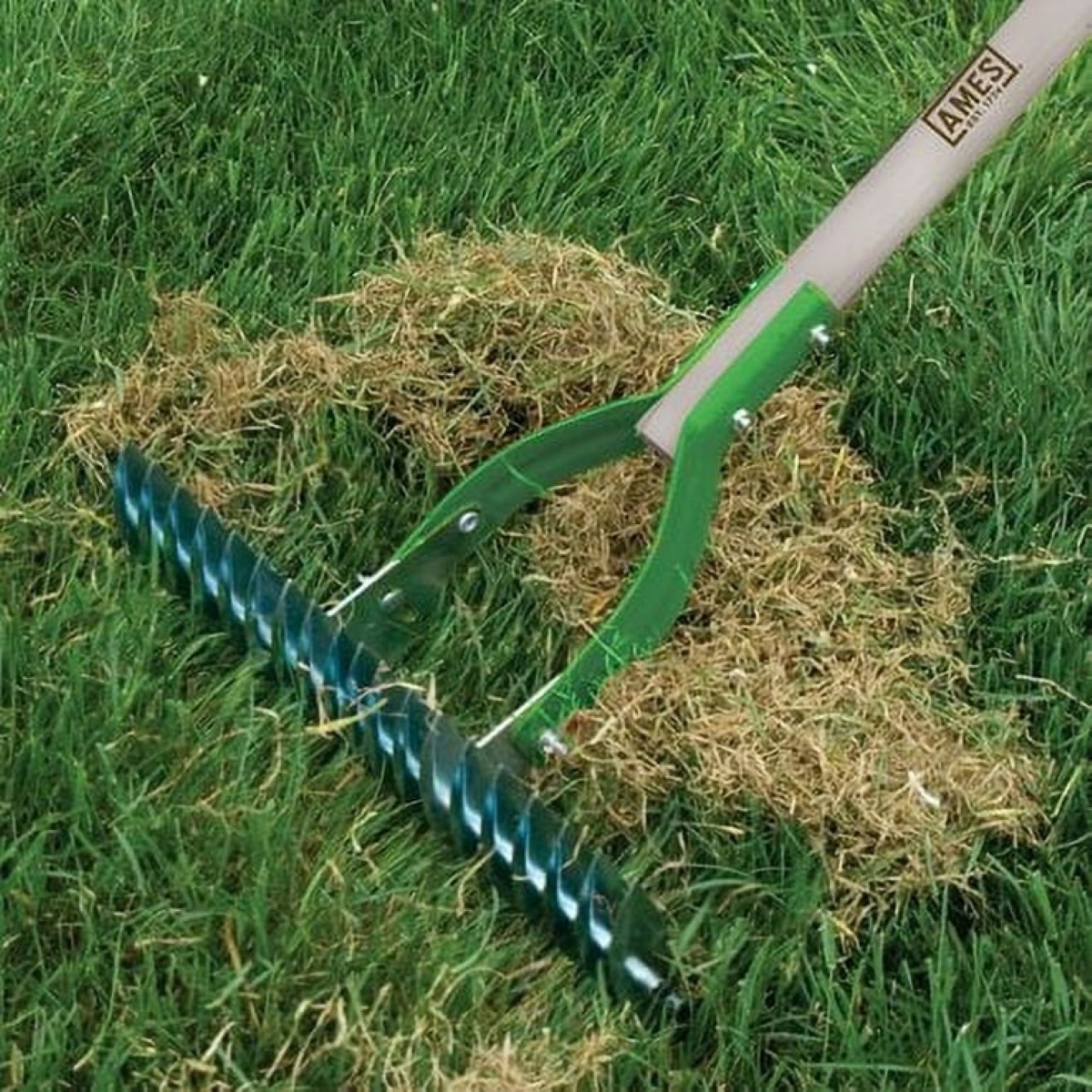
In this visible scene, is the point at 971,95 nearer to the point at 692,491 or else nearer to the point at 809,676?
the point at 692,491

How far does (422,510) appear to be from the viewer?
236cm

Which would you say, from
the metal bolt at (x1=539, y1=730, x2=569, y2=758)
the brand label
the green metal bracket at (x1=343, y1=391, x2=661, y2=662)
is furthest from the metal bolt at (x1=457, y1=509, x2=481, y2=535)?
the brand label

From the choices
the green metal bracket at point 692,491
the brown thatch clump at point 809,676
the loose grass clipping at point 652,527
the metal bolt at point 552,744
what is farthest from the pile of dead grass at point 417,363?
the metal bolt at point 552,744

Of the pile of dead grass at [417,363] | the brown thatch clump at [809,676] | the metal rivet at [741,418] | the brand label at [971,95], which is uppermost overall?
the brand label at [971,95]

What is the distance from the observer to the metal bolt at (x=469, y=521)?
7.14ft

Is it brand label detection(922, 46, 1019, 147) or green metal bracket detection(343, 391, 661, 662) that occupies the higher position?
brand label detection(922, 46, 1019, 147)

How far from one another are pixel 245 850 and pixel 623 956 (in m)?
0.37

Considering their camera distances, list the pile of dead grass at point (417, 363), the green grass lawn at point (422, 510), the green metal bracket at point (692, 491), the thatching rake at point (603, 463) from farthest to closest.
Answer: the pile of dead grass at point (417, 363) → the green metal bracket at point (692, 491) → the thatching rake at point (603, 463) → the green grass lawn at point (422, 510)

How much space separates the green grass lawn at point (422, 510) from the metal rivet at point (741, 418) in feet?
1.06

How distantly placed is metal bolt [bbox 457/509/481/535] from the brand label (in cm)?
65

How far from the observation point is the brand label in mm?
2082

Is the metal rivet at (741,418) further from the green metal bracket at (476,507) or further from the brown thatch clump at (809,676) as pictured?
the brown thatch clump at (809,676)

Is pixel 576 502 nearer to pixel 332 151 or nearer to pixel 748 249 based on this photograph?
pixel 748 249

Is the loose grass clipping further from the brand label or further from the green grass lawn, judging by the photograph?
the brand label
